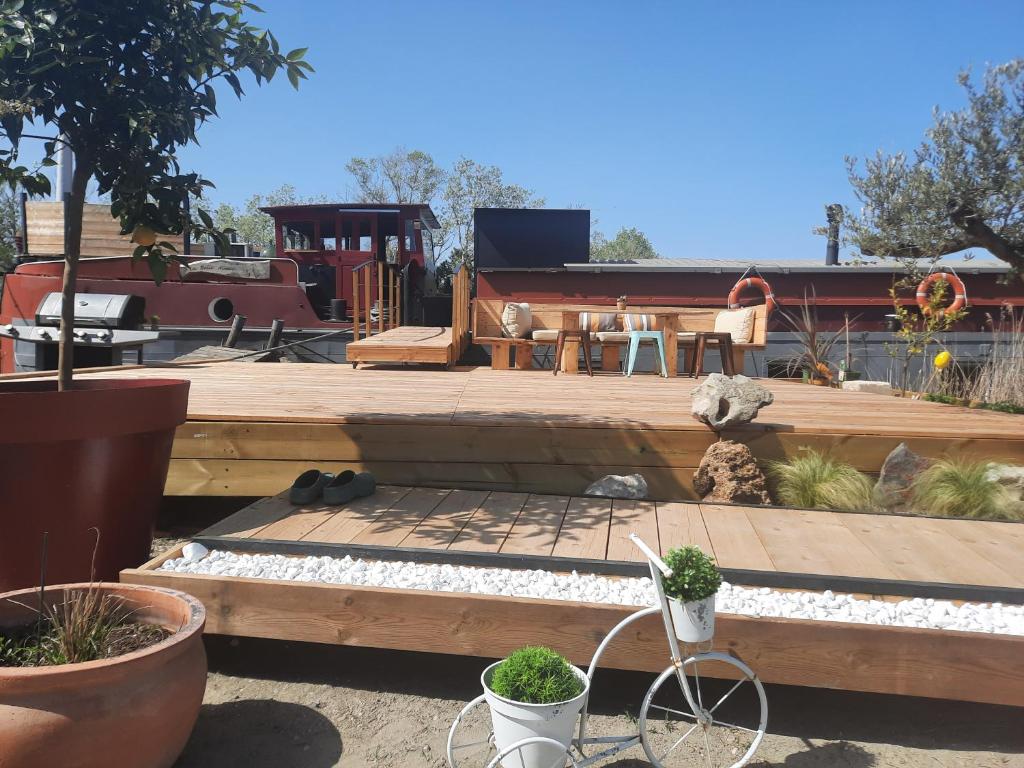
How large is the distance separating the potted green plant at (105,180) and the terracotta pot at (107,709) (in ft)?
2.72

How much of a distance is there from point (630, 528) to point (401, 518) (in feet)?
2.80

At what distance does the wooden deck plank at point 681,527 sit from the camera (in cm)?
232

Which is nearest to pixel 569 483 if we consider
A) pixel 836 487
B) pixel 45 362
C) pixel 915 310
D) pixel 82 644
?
pixel 836 487

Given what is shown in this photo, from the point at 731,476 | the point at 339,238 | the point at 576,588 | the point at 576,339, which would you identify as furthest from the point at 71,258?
the point at 339,238

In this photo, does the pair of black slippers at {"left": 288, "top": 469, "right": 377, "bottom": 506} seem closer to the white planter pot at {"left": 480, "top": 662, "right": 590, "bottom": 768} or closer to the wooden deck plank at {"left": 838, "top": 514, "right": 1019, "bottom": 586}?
the white planter pot at {"left": 480, "top": 662, "right": 590, "bottom": 768}

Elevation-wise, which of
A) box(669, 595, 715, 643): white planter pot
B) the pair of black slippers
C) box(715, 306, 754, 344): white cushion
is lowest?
the pair of black slippers

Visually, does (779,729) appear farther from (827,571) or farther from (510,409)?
(510,409)

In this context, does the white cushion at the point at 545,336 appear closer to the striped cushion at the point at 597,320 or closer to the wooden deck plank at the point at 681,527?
the striped cushion at the point at 597,320

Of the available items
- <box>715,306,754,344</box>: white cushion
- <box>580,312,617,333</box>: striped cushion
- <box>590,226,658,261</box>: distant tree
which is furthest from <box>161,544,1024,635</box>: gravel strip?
<box>590,226,658,261</box>: distant tree

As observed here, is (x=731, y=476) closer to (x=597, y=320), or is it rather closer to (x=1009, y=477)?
(x=1009, y=477)

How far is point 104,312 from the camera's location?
715 centimetres

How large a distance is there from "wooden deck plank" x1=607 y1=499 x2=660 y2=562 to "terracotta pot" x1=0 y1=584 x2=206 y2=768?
4.12 ft

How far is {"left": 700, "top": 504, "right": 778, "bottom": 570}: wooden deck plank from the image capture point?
217 centimetres

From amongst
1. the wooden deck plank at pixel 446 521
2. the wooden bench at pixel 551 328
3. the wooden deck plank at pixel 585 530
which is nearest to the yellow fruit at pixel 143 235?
the wooden deck plank at pixel 446 521
